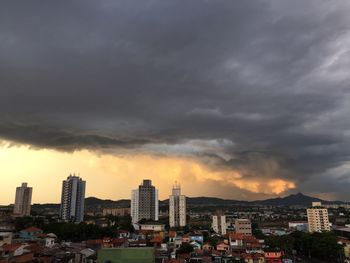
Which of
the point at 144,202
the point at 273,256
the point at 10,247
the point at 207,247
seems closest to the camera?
the point at 10,247

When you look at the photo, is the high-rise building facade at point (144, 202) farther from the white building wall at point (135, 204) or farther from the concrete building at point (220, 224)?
the concrete building at point (220, 224)

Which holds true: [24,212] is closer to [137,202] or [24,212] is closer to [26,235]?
[137,202]

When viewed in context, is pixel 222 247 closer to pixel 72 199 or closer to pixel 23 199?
pixel 72 199

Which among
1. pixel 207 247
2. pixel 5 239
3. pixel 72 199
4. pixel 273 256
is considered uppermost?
pixel 72 199

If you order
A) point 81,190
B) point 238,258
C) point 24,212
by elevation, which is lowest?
point 238,258

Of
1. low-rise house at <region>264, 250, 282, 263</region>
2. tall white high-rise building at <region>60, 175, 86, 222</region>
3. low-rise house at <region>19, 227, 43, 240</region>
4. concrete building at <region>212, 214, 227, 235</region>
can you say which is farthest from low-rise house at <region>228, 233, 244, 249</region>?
tall white high-rise building at <region>60, 175, 86, 222</region>

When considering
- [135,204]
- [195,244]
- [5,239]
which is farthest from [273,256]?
[135,204]

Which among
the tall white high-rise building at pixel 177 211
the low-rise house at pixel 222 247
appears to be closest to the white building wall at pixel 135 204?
the tall white high-rise building at pixel 177 211

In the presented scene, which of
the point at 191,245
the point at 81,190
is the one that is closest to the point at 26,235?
the point at 191,245
